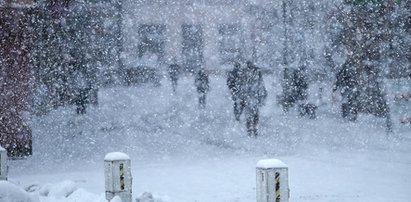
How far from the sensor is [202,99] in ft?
72.6

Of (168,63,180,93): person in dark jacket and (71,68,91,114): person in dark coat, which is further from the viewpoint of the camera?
(168,63,180,93): person in dark jacket

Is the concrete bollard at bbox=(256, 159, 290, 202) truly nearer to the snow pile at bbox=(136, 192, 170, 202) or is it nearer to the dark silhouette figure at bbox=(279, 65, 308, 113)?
the snow pile at bbox=(136, 192, 170, 202)

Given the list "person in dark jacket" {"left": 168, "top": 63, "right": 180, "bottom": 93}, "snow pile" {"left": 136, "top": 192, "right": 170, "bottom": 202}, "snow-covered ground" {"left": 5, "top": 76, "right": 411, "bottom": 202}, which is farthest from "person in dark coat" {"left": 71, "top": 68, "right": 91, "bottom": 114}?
"snow pile" {"left": 136, "top": 192, "right": 170, "bottom": 202}

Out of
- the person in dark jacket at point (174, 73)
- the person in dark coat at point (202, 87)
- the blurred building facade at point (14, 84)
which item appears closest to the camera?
the blurred building facade at point (14, 84)

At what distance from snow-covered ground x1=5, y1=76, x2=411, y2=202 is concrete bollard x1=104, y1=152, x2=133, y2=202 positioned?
0.58 feet

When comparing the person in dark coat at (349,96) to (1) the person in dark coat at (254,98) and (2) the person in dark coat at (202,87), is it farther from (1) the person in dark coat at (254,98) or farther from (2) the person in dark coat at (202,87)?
(2) the person in dark coat at (202,87)

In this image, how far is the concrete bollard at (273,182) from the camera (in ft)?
17.7

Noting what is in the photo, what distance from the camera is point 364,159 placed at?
11.5m

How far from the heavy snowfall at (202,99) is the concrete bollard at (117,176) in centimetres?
13

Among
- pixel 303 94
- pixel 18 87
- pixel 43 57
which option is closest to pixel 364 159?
pixel 18 87

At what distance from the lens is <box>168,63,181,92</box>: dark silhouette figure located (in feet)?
86.3

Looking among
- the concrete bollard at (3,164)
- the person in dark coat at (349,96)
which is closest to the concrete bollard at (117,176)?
the concrete bollard at (3,164)

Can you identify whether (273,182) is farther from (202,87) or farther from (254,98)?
(202,87)

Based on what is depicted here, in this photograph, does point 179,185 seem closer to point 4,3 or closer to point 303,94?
point 4,3
